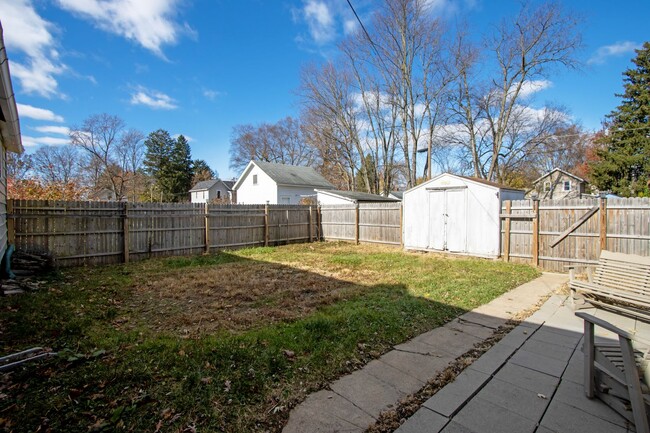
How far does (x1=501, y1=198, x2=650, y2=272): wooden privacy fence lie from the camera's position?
6.71 meters

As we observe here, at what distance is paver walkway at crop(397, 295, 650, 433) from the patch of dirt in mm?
2348

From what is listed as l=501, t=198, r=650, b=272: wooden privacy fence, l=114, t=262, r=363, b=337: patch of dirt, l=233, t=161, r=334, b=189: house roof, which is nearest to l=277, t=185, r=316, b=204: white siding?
l=233, t=161, r=334, b=189: house roof

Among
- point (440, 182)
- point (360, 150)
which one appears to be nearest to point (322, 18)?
point (440, 182)

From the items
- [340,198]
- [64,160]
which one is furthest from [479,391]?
[64,160]

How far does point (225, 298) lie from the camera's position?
5238 millimetres

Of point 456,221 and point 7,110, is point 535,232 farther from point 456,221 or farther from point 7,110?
point 7,110

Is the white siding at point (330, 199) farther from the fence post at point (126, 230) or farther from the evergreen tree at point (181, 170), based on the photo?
the evergreen tree at point (181, 170)

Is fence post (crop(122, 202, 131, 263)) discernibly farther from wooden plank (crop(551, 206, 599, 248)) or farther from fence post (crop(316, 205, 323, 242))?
wooden plank (crop(551, 206, 599, 248))

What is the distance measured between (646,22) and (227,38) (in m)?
17.4

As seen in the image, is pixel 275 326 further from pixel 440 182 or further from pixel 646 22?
pixel 646 22

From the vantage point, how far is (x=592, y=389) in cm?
240

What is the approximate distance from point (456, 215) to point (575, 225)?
3.07 m

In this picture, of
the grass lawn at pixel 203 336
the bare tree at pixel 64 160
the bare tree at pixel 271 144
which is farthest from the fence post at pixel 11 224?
the bare tree at pixel 271 144

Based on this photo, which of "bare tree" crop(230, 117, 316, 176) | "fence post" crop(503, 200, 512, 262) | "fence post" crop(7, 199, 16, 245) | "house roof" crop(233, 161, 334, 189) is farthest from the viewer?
"bare tree" crop(230, 117, 316, 176)
